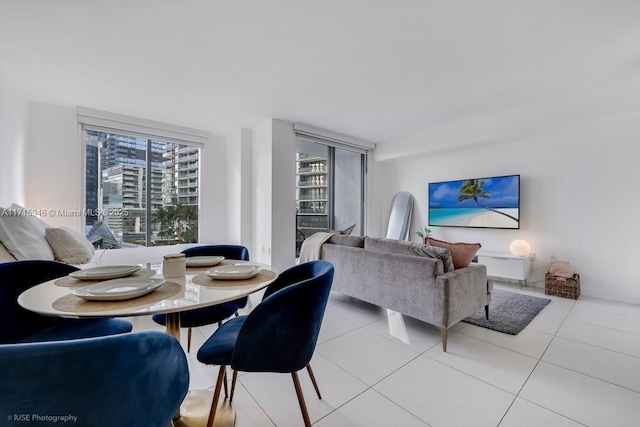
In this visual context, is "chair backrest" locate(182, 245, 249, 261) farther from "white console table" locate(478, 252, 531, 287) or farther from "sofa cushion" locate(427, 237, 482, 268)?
"white console table" locate(478, 252, 531, 287)

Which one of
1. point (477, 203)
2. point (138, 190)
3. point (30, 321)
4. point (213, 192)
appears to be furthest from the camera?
point (213, 192)

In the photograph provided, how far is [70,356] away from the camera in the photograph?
0.54 meters

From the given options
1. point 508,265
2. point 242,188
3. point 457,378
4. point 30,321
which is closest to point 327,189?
point 242,188

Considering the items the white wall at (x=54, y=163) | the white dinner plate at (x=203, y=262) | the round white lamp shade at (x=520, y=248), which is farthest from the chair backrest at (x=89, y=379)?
the round white lamp shade at (x=520, y=248)

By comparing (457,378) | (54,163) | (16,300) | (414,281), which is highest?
(54,163)

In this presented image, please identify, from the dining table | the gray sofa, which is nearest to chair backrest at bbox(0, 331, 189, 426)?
the dining table

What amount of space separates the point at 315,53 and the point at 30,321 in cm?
258

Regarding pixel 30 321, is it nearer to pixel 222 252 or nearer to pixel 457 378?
pixel 222 252

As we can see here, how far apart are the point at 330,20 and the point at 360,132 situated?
2.68 m

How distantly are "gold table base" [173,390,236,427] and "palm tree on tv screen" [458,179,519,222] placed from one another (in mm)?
4176

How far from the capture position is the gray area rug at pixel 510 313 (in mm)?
2470

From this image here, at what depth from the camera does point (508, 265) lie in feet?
12.0

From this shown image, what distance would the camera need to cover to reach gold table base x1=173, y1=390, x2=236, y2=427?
1344 millimetres

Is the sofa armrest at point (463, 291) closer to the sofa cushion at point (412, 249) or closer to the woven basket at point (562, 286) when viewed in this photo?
the sofa cushion at point (412, 249)
